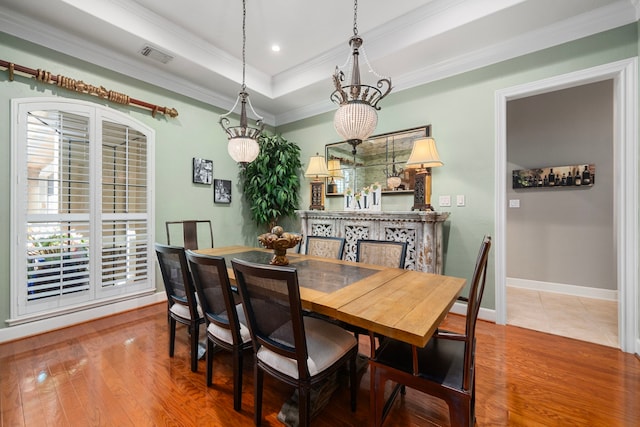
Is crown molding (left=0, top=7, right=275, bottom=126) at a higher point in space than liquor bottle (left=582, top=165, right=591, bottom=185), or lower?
higher

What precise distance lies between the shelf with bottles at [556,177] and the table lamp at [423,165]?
196cm

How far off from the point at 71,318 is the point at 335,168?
349cm

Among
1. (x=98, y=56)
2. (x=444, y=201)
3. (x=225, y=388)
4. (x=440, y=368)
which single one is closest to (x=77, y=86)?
(x=98, y=56)

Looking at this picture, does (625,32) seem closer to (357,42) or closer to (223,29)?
(357,42)

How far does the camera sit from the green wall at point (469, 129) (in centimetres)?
261

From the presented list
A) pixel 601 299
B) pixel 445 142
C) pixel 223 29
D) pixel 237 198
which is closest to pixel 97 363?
pixel 237 198

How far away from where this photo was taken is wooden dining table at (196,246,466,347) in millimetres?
1076

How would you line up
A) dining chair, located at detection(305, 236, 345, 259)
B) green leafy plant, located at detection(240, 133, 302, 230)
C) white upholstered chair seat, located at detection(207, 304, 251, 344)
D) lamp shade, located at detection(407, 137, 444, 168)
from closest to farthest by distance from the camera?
white upholstered chair seat, located at detection(207, 304, 251, 344) < dining chair, located at detection(305, 236, 345, 259) < lamp shade, located at detection(407, 137, 444, 168) < green leafy plant, located at detection(240, 133, 302, 230)

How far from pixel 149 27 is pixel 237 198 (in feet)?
7.55

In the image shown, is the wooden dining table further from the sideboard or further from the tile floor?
the tile floor

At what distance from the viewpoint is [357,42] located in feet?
5.87

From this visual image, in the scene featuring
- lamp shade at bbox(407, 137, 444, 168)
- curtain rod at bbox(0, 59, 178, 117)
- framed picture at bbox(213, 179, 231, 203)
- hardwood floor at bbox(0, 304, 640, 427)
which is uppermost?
curtain rod at bbox(0, 59, 178, 117)

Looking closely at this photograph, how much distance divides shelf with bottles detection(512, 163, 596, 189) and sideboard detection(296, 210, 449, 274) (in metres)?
2.09

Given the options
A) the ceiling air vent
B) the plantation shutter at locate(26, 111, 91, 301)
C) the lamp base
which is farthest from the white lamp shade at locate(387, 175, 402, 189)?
the plantation shutter at locate(26, 111, 91, 301)
